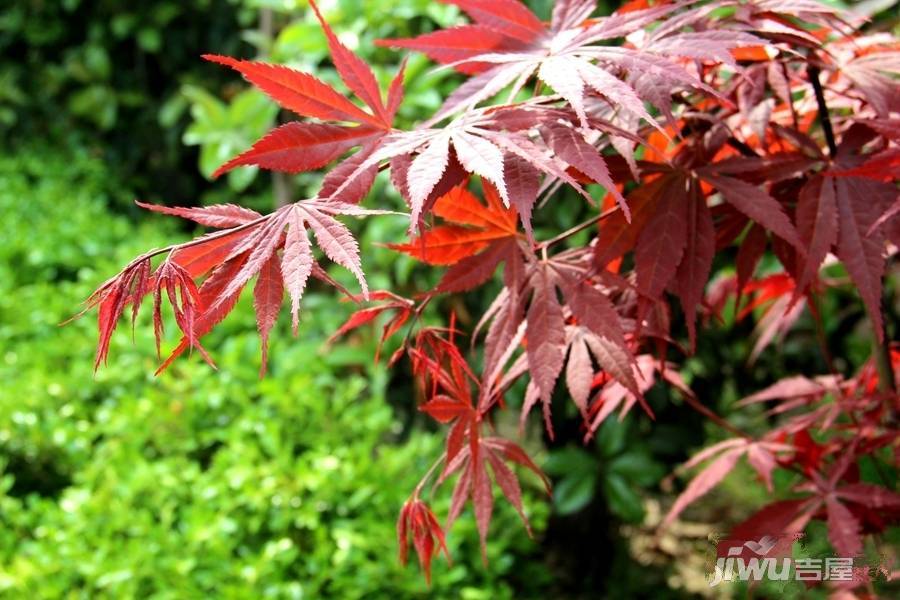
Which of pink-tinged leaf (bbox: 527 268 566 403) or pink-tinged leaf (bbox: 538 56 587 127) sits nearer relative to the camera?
pink-tinged leaf (bbox: 538 56 587 127)

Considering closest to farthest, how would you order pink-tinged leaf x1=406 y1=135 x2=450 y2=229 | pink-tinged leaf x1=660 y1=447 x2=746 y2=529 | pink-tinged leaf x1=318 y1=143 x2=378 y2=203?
pink-tinged leaf x1=406 y1=135 x2=450 y2=229, pink-tinged leaf x1=318 y1=143 x2=378 y2=203, pink-tinged leaf x1=660 y1=447 x2=746 y2=529

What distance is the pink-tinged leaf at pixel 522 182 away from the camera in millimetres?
804

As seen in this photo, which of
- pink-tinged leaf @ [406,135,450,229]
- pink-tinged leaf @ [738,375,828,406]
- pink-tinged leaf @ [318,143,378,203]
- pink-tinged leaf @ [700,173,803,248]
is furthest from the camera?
pink-tinged leaf @ [738,375,828,406]

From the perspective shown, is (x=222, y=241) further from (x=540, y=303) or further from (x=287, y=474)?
(x=287, y=474)

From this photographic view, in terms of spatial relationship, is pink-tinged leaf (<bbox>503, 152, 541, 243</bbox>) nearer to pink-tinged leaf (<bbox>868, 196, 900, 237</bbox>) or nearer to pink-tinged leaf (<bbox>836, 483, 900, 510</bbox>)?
pink-tinged leaf (<bbox>868, 196, 900, 237</bbox>)

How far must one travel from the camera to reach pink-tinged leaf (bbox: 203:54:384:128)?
87cm

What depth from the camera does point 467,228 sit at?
3.35 feet

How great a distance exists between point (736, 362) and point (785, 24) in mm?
1662

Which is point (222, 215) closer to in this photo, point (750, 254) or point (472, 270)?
point (472, 270)

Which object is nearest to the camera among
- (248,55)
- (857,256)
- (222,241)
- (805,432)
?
(222,241)

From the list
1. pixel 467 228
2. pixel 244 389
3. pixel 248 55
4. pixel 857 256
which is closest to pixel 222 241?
pixel 467 228

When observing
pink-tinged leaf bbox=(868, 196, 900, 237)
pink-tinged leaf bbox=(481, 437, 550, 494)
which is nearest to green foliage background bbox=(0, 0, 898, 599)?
pink-tinged leaf bbox=(481, 437, 550, 494)

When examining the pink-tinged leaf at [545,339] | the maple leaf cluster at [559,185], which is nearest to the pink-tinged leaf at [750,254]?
the maple leaf cluster at [559,185]

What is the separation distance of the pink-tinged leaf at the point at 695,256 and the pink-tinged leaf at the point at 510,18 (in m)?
0.25
